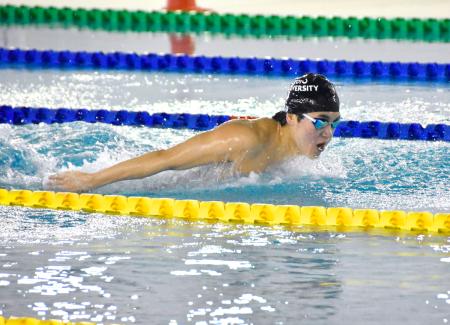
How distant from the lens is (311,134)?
4863 mm

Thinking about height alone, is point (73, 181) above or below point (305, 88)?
below

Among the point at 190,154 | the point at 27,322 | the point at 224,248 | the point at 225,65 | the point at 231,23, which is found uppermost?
the point at 231,23

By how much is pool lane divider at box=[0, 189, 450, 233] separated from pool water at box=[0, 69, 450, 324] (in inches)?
3.3

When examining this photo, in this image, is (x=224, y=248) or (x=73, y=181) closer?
(x=224, y=248)

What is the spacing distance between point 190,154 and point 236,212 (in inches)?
12.2

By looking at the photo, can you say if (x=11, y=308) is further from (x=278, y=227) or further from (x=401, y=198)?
(x=401, y=198)

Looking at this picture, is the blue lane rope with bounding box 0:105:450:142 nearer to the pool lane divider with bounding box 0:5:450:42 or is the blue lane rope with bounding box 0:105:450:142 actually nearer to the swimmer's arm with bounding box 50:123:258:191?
the swimmer's arm with bounding box 50:123:258:191

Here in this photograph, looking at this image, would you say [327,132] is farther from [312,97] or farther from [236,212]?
[236,212]

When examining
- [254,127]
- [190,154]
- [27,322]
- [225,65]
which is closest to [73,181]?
[190,154]

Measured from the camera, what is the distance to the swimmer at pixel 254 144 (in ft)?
15.5

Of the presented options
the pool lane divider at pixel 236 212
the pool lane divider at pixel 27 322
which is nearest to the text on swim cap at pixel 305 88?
the pool lane divider at pixel 236 212

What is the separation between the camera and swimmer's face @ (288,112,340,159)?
4.83m

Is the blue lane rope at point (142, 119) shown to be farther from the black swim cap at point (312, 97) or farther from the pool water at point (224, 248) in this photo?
the black swim cap at point (312, 97)

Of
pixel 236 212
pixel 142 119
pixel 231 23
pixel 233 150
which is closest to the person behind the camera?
pixel 236 212
